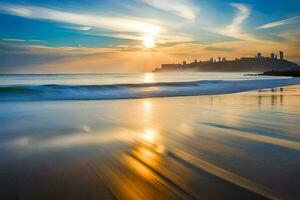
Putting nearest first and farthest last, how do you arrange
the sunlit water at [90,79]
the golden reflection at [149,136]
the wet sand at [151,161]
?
the wet sand at [151,161]
the golden reflection at [149,136]
the sunlit water at [90,79]

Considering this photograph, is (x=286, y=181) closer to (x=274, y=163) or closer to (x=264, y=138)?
(x=274, y=163)

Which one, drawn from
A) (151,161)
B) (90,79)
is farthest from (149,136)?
(90,79)

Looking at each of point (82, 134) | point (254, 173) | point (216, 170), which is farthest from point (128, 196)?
point (82, 134)

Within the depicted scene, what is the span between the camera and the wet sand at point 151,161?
121 inches

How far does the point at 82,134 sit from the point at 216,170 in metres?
3.29

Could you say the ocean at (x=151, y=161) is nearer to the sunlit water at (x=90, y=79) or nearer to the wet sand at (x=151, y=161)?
the wet sand at (x=151, y=161)

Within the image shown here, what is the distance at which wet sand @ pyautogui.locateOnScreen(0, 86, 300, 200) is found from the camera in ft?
10.1

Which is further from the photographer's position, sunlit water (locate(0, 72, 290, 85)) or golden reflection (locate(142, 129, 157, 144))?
sunlit water (locate(0, 72, 290, 85))

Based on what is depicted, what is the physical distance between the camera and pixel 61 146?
507 centimetres

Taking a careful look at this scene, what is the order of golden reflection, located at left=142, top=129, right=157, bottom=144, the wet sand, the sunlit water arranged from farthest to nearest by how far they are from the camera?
the sunlit water
golden reflection, located at left=142, top=129, right=157, bottom=144
the wet sand

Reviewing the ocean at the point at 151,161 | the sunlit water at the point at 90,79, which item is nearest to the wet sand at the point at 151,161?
the ocean at the point at 151,161

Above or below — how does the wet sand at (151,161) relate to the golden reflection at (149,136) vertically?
above

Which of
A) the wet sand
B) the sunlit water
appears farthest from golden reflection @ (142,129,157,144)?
the sunlit water

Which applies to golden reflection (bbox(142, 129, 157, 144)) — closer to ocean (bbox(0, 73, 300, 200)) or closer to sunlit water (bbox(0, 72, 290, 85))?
ocean (bbox(0, 73, 300, 200))
